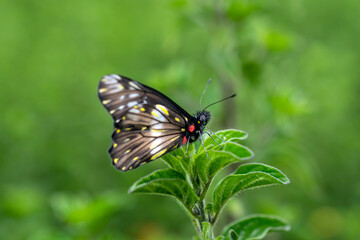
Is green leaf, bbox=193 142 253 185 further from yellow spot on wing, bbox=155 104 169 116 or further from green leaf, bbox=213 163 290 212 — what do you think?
yellow spot on wing, bbox=155 104 169 116

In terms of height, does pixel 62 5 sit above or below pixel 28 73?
above

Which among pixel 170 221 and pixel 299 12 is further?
pixel 170 221

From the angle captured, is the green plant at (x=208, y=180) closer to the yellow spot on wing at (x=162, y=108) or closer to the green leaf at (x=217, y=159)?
the green leaf at (x=217, y=159)

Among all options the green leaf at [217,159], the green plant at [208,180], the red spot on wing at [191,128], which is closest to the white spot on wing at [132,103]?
the red spot on wing at [191,128]

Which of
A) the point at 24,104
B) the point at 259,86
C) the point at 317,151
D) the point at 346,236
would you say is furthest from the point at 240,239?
the point at 24,104

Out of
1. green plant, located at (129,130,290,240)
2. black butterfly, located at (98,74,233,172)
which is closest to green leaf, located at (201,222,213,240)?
green plant, located at (129,130,290,240)

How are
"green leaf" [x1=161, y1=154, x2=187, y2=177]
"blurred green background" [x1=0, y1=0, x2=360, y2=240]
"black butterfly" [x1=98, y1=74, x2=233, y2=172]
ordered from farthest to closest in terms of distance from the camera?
"blurred green background" [x1=0, y1=0, x2=360, y2=240] → "black butterfly" [x1=98, y1=74, x2=233, y2=172] → "green leaf" [x1=161, y1=154, x2=187, y2=177]

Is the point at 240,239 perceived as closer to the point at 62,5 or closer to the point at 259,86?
the point at 259,86

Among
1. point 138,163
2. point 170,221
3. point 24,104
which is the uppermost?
point 24,104
